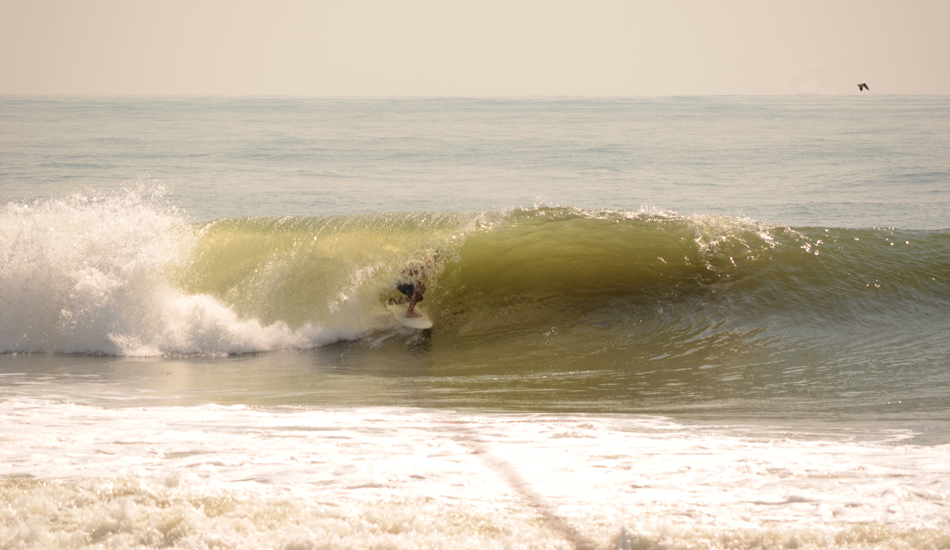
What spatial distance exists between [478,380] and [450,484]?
3.09 metres

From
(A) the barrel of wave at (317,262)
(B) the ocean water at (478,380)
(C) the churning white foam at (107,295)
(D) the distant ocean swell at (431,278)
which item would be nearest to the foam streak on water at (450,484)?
(B) the ocean water at (478,380)

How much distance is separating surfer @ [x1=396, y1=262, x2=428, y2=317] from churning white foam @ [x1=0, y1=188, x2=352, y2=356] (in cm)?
100

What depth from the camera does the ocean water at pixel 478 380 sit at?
2861 millimetres

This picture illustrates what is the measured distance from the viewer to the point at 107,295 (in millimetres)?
8492

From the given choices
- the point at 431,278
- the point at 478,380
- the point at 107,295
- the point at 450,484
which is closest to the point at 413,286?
the point at 431,278

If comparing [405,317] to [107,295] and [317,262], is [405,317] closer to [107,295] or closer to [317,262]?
[317,262]

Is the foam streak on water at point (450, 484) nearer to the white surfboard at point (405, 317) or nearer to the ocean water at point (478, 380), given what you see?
the ocean water at point (478, 380)

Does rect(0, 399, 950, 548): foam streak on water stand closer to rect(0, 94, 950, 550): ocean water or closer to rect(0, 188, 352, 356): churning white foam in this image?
rect(0, 94, 950, 550): ocean water

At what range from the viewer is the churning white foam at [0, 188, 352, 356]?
816 centimetres

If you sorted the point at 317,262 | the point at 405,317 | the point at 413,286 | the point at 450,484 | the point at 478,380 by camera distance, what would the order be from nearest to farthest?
the point at 450,484, the point at 478,380, the point at 405,317, the point at 413,286, the point at 317,262

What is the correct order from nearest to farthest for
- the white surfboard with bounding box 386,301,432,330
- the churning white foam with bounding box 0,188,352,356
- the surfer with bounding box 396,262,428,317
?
the churning white foam with bounding box 0,188,352,356 < the white surfboard with bounding box 386,301,432,330 < the surfer with bounding box 396,262,428,317

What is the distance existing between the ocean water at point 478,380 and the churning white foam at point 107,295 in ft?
0.11

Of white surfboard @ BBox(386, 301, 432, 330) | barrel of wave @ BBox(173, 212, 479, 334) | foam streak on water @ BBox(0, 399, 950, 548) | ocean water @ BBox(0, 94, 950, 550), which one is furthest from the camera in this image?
barrel of wave @ BBox(173, 212, 479, 334)

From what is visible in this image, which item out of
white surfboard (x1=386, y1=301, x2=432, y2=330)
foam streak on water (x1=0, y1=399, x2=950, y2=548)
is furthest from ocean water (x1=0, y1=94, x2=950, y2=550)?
white surfboard (x1=386, y1=301, x2=432, y2=330)
